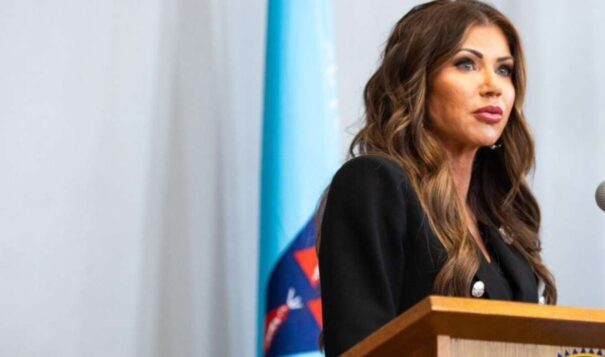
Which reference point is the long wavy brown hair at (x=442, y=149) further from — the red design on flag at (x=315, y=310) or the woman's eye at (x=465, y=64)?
the red design on flag at (x=315, y=310)

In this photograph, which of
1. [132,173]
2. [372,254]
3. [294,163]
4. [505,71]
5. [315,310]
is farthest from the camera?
[132,173]

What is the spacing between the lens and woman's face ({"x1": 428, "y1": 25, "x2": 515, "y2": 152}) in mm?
2969

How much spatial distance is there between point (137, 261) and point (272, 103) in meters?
0.66

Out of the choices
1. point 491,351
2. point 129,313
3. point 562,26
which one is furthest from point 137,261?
point 491,351

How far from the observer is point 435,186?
2.82 meters

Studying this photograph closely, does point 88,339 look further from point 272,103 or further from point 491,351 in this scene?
point 491,351

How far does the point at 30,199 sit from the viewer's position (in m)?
4.00

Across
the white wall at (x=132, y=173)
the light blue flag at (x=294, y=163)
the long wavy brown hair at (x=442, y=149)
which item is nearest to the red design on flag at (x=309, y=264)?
the light blue flag at (x=294, y=163)

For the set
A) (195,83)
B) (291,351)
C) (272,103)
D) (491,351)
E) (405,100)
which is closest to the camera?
(491,351)

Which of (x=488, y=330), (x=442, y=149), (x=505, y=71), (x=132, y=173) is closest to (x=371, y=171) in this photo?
(x=442, y=149)

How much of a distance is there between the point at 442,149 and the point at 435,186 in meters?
0.16

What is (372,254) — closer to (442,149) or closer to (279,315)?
(442,149)

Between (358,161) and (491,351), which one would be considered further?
(358,161)

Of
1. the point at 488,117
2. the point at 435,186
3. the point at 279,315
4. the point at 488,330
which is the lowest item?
the point at 279,315
